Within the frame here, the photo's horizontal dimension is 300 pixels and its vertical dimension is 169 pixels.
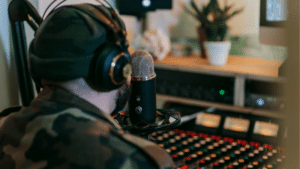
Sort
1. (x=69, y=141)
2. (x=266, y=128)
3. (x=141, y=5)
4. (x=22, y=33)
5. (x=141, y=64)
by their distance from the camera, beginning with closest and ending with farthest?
(x=69, y=141) < (x=141, y=64) < (x=22, y=33) < (x=266, y=128) < (x=141, y=5)


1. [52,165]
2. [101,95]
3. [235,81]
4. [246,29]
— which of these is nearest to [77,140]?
[52,165]

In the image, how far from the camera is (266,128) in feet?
4.24

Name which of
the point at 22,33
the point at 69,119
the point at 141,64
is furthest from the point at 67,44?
the point at 22,33

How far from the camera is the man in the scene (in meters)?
0.58

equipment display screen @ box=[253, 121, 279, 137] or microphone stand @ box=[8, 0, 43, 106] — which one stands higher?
microphone stand @ box=[8, 0, 43, 106]

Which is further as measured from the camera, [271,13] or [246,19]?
[246,19]

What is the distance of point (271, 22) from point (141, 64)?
0.75 metres

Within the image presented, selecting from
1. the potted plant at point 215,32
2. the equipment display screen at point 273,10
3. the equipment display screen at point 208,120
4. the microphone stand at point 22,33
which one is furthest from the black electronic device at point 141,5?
the microphone stand at point 22,33

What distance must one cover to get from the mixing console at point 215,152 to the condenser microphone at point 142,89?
0.72 ft

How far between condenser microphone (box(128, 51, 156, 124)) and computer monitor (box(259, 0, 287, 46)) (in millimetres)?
644

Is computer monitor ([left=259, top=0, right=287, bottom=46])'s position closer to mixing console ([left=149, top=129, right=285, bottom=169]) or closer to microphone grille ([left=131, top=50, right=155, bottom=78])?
mixing console ([left=149, top=129, right=285, bottom=169])

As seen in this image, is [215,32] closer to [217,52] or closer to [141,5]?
[217,52]

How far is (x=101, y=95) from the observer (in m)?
0.73

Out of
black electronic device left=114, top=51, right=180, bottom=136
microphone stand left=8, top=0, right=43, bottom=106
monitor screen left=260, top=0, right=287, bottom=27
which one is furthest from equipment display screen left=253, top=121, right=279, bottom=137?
microphone stand left=8, top=0, right=43, bottom=106
